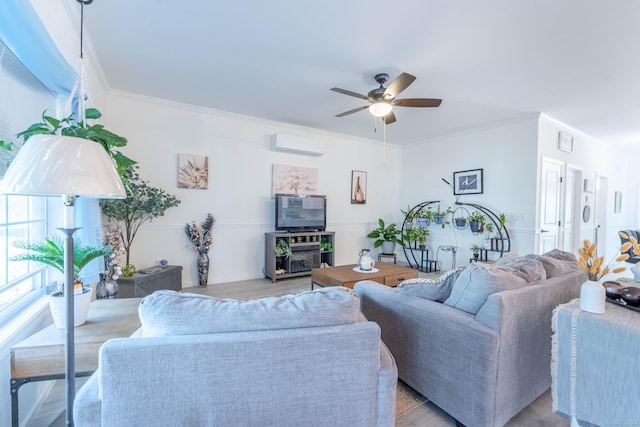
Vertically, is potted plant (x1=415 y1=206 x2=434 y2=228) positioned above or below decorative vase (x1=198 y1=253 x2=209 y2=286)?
above

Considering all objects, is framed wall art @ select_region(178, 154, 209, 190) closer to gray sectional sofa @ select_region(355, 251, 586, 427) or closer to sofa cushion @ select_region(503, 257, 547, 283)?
gray sectional sofa @ select_region(355, 251, 586, 427)

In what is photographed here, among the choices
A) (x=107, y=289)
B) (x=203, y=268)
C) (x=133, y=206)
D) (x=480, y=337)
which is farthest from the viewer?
(x=203, y=268)

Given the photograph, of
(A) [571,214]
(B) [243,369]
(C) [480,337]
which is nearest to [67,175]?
(B) [243,369]

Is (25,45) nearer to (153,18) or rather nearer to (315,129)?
(153,18)

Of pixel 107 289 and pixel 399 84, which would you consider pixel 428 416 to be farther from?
pixel 107 289

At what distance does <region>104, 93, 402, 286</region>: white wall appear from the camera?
12.1 feet

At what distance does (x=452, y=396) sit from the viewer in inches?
59.1

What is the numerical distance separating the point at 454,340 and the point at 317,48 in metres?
2.45

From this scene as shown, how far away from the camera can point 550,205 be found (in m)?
4.43

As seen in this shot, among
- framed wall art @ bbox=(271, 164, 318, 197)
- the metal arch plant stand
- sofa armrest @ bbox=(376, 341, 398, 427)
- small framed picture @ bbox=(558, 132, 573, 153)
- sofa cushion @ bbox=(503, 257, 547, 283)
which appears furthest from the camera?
the metal arch plant stand

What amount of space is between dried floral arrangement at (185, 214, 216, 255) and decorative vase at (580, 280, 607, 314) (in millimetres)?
3854

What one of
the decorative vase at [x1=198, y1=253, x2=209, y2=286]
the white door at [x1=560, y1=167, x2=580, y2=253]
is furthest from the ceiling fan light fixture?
the white door at [x1=560, y1=167, x2=580, y2=253]

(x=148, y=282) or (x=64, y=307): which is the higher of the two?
(x=64, y=307)

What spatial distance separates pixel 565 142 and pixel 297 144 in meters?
4.32
